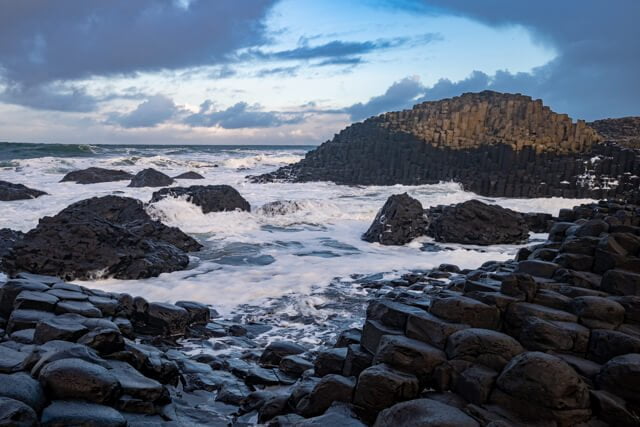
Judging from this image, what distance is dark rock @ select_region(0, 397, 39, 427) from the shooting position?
268cm

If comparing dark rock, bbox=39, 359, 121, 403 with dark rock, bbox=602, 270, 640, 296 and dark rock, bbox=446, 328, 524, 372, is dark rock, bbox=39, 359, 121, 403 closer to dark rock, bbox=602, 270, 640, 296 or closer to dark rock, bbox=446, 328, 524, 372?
dark rock, bbox=446, 328, 524, 372

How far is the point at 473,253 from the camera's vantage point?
1128 centimetres

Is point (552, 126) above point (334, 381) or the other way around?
above

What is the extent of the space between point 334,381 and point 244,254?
23.3ft

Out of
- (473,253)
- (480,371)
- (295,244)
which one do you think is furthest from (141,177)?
(480,371)

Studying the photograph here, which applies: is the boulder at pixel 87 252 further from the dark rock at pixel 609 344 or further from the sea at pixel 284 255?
the dark rock at pixel 609 344

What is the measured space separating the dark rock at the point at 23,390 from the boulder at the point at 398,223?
31.2 ft

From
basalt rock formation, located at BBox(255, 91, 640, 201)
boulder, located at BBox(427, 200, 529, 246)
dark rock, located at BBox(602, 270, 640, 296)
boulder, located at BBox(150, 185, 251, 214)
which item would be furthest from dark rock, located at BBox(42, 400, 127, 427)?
basalt rock formation, located at BBox(255, 91, 640, 201)

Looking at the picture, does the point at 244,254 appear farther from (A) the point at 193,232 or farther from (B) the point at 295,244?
(A) the point at 193,232

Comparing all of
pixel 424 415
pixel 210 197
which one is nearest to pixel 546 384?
pixel 424 415

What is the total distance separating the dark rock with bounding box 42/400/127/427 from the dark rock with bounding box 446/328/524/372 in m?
2.25

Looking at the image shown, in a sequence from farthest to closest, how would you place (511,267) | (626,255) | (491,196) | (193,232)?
A: (491,196)
(193,232)
(511,267)
(626,255)

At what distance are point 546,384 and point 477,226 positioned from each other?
31.6 ft

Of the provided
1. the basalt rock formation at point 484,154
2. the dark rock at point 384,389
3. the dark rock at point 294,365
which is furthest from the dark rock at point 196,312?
the basalt rock formation at point 484,154
